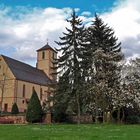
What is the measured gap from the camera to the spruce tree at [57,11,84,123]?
40906 millimetres

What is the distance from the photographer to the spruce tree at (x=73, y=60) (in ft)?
134

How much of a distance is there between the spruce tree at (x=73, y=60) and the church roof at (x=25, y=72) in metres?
37.2

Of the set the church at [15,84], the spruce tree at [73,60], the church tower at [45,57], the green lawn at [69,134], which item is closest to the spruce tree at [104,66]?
the spruce tree at [73,60]

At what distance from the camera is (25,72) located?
8512 centimetres

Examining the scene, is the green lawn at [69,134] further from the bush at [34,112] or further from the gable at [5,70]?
the gable at [5,70]

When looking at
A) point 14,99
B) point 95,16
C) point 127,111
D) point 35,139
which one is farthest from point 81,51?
point 14,99

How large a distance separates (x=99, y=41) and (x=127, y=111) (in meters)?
10.5

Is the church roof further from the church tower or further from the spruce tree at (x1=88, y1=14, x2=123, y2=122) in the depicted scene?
the spruce tree at (x1=88, y1=14, x2=123, y2=122)

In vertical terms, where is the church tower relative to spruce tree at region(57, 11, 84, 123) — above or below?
above

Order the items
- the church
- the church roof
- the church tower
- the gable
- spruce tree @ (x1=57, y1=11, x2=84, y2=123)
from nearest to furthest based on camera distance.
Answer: spruce tree @ (x1=57, y1=11, x2=84, y2=123) < the church < the gable < the church roof < the church tower

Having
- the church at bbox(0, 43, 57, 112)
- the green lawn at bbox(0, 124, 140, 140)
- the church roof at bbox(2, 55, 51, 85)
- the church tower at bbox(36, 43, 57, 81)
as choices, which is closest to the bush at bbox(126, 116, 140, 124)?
the green lawn at bbox(0, 124, 140, 140)

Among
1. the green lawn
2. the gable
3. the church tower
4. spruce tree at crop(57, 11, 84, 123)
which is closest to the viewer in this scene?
the green lawn

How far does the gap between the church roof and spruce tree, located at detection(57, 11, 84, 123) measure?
122 feet

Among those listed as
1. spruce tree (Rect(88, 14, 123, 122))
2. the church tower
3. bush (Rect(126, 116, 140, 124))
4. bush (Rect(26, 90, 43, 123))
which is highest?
the church tower
